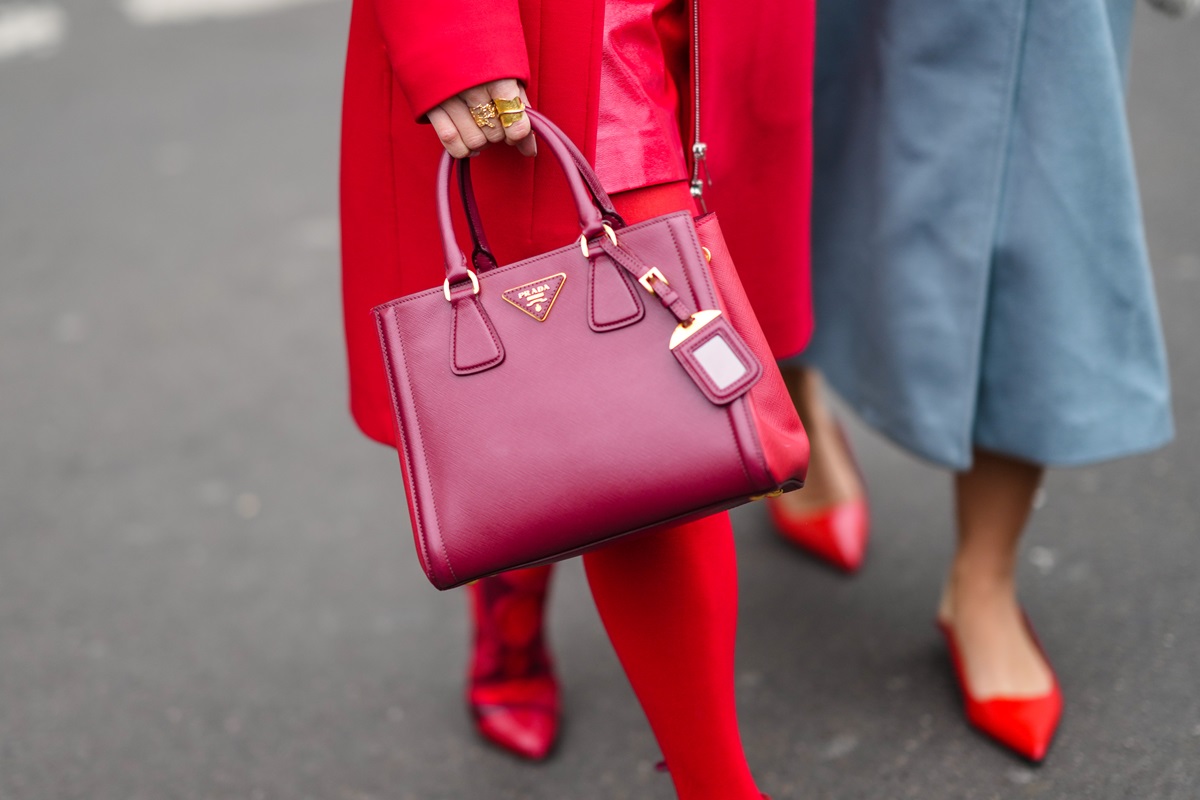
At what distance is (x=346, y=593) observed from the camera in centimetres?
240

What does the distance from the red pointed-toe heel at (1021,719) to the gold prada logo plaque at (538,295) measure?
1.16m

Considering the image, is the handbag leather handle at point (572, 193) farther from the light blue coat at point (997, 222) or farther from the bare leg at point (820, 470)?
the bare leg at point (820, 470)

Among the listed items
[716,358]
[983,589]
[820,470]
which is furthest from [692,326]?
[820,470]

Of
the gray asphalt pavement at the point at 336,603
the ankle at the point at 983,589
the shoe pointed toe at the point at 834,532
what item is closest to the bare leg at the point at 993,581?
the ankle at the point at 983,589

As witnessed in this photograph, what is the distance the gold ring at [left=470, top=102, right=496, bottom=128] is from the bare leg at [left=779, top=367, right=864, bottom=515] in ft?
3.93

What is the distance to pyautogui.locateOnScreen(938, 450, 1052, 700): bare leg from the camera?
1889 mm

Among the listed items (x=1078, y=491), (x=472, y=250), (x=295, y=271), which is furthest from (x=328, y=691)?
(x=295, y=271)

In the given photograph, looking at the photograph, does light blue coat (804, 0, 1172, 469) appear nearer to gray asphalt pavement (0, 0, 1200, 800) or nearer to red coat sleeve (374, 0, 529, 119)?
gray asphalt pavement (0, 0, 1200, 800)

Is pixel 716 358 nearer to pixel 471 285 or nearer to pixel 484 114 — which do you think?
pixel 471 285

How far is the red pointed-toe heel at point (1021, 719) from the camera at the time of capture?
71.9 inches

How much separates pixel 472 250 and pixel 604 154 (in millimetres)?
208

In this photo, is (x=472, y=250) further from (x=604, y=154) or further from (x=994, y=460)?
(x=994, y=460)

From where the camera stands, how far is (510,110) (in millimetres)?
1242

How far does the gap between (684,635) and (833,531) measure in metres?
1.03
